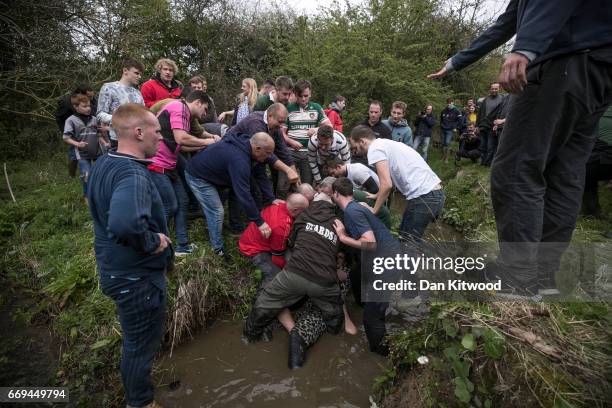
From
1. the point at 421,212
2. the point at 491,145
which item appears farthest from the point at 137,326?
the point at 491,145

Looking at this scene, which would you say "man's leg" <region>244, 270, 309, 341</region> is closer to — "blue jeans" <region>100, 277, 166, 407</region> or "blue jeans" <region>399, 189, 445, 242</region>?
"blue jeans" <region>100, 277, 166, 407</region>

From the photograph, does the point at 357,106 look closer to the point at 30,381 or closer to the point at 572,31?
the point at 572,31

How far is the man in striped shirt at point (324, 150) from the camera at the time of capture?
4828mm

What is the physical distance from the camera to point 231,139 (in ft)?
12.5

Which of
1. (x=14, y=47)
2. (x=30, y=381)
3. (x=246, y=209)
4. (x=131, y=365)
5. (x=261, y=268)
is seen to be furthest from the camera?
(x=14, y=47)

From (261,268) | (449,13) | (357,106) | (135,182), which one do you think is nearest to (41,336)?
(261,268)

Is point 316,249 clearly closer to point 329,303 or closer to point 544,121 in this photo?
point 329,303

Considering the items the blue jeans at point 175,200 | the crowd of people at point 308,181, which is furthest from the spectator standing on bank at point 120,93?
the blue jeans at point 175,200

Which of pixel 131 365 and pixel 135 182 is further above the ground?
pixel 135 182

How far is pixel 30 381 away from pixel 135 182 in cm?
247

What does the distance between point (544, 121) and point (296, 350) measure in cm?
269

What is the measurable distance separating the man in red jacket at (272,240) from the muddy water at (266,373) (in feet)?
2.49

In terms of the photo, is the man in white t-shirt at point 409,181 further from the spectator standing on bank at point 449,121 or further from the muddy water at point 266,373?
the spectator standing on bank at point 449,121

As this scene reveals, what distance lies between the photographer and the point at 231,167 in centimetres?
364
